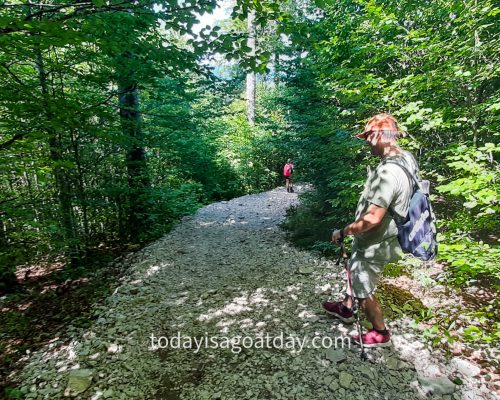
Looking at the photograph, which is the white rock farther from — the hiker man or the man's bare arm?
the man's bare arm

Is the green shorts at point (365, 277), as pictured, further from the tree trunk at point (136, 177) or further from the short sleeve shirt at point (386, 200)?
the tree trunk at point (136, 177)

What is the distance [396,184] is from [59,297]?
595 cm

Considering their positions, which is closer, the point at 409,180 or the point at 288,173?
the point at 409,180

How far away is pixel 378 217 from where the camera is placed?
9.15 ft

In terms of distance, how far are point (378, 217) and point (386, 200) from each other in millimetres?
180

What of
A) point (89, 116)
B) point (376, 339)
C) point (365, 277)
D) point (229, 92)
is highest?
point (229, 92)

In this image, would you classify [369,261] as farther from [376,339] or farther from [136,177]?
[136,177]

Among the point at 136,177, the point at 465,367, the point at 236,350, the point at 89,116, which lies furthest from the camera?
the point at 136,177

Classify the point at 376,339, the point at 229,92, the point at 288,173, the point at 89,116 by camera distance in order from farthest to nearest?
1. the point at 288,173
2. the point at 229,92
3. the point at 89,116
4. the point at 376,339

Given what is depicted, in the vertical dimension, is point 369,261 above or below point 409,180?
below

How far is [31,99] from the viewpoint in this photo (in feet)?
12.1

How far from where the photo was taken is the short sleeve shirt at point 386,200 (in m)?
2.78

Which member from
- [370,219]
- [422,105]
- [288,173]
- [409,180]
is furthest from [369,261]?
[288,173]

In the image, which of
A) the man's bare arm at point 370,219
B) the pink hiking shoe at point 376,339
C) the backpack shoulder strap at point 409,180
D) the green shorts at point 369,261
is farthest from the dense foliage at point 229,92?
the man's bare arm at point 370,219
